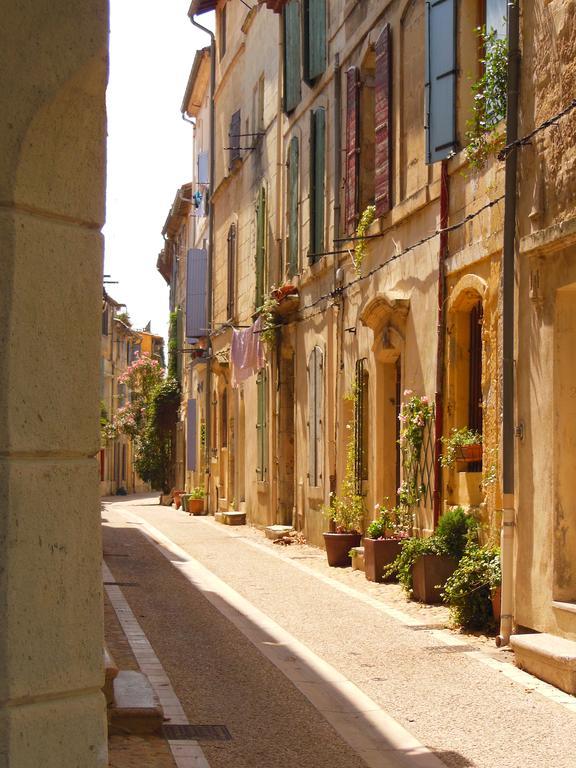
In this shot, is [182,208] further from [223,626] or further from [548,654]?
[548,654]

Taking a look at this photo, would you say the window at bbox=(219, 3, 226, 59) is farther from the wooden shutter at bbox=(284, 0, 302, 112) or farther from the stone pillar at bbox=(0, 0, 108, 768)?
the stone pillar at bbox=(0, 0, 108, 768)

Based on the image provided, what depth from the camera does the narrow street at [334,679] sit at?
585 centimetres

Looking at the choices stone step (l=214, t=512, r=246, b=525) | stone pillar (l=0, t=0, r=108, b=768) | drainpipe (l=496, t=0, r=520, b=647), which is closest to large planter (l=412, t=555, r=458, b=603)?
drainpipe (l=496, t=0, r=520, b=647)

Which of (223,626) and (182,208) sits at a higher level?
(182,208)

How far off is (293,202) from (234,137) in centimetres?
672

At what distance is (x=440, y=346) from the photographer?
11.7 meters

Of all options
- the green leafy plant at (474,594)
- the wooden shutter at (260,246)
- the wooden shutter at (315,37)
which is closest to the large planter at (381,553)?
the green leafy plant at (474,594)

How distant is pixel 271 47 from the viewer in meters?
21.7

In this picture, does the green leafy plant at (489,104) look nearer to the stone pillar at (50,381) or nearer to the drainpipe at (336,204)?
the drainpipe at (336,204)

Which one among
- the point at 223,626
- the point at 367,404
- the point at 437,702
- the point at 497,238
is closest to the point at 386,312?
the point at 367,404

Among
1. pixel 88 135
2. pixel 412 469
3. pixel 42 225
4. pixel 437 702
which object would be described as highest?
pixel 88 135

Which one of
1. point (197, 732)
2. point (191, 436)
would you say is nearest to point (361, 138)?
point (197, 732)

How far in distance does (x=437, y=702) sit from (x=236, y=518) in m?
16.3

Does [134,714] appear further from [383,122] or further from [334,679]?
[383,122]
